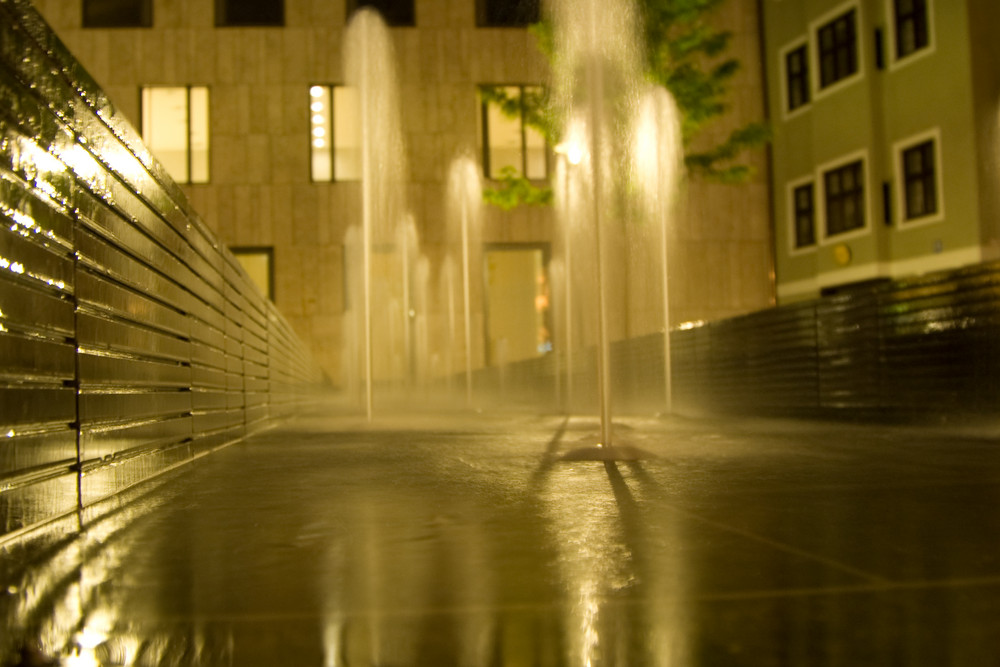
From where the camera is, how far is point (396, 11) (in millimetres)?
28734

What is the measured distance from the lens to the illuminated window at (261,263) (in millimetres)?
28156

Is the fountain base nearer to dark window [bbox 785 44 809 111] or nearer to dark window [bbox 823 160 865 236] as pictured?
dark window [bbox 823 160 865 236]

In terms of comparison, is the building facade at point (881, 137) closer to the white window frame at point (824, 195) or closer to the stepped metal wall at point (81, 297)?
the white window frame at point (824, 195)

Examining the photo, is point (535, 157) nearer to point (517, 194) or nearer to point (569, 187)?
point (517, 194)

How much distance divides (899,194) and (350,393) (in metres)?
14.5

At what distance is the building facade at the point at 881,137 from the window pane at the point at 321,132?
1203 centimetres

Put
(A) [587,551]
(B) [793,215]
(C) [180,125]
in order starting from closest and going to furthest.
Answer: (A) [587,551], (B) [793,215], (C) [180,125]

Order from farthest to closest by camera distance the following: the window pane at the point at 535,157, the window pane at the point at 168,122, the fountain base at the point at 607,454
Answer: the window pane at the point at 535,157 < the window pane at the point at 168,122 < the fountain base at the point at 607,454

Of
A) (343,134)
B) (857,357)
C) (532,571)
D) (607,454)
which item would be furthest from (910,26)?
(532,571)

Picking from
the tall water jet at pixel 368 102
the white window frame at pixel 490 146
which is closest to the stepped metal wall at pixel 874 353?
→ the tall water jet at pixel 368 102

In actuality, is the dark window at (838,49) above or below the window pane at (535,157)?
above

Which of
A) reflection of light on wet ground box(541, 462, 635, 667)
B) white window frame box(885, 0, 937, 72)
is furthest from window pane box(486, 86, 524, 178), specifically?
reflection of light on wet ground box(541, 462, 635, 667)

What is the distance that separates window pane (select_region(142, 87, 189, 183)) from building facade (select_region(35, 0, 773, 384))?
38 millimetres

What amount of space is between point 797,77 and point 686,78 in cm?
851
